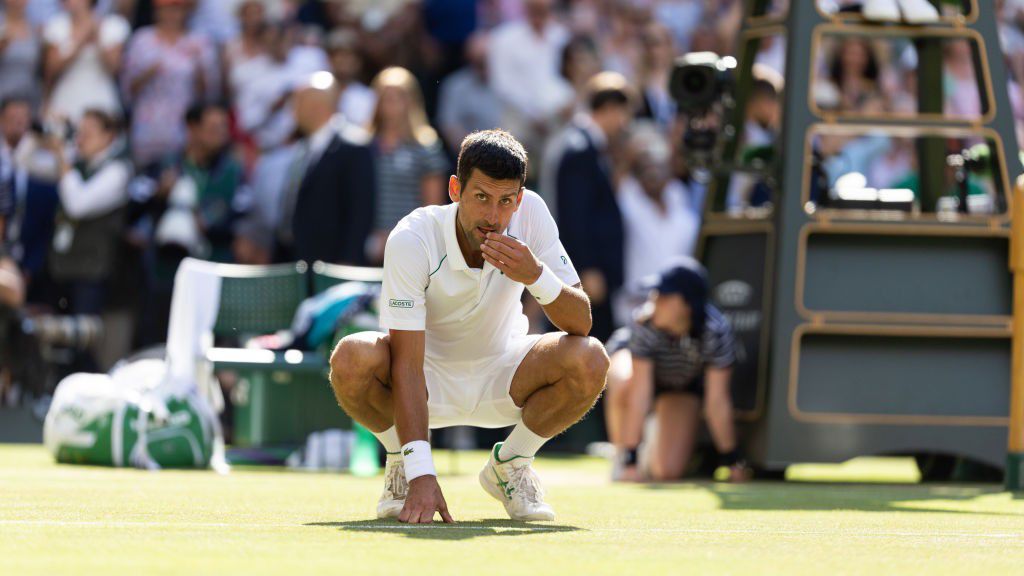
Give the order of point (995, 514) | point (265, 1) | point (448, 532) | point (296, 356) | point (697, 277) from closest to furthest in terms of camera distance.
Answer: point (448, 532)
point (995, 514)
point (697, 277)
point (296, 356)
point (265, 1)

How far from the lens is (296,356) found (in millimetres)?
11133

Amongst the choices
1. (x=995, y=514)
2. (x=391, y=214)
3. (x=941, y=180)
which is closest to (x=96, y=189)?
(x=391, y=214)

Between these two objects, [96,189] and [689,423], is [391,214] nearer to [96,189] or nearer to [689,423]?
[96,189]

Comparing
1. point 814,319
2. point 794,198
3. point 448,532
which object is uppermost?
point 794,198

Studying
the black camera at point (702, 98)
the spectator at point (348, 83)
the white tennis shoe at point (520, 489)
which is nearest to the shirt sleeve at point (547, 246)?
the white tennis shoe at point (520, 489)

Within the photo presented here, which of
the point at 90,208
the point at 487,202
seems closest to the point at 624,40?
the point at 90,208

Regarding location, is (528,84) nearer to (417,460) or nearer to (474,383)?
(474,383)

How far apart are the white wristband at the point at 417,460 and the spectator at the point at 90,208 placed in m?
7.83

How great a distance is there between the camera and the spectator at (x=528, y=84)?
14.4m

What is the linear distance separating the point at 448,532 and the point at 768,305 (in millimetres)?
4888

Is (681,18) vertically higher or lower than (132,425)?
higher

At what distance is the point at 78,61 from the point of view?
45.9 feet

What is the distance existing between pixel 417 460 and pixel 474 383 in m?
0.76

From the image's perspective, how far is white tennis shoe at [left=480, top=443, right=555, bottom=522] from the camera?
6.75m
